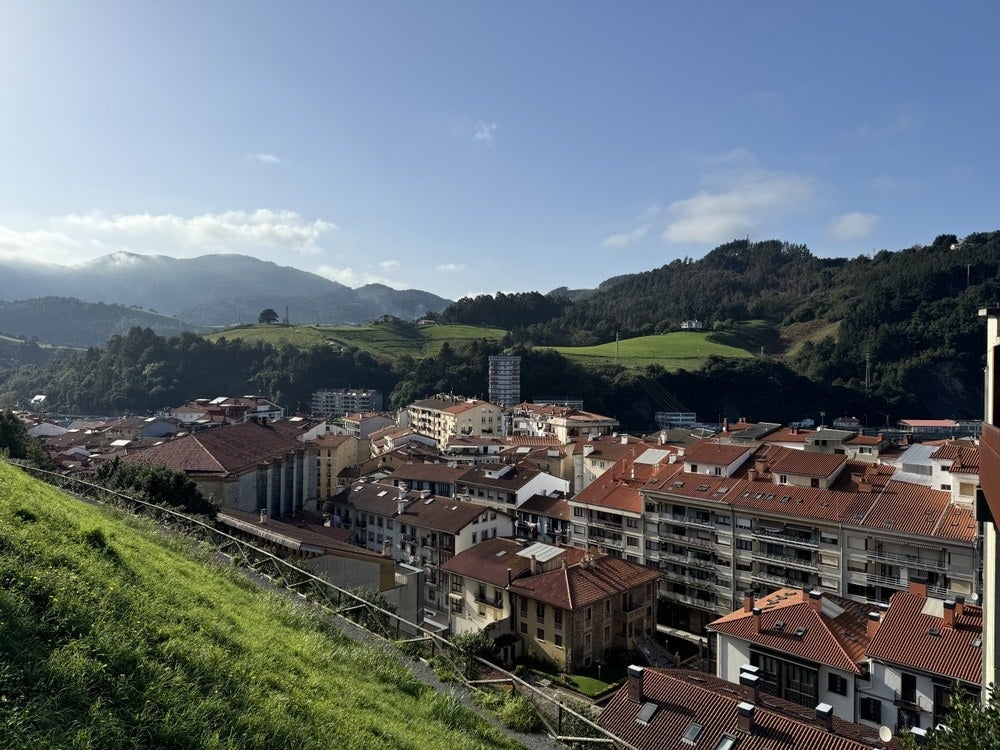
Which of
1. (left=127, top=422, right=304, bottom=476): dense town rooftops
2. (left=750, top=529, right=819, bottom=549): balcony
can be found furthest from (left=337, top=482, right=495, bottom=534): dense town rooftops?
(left=750, top=529, right=819, bottom=549): balcony

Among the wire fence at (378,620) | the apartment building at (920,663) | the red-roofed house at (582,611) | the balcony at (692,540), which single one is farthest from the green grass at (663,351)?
the wire fence at (378,620)

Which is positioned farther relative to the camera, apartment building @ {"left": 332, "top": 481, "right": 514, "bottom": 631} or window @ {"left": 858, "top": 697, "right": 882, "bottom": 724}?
apartment building @ {"left": 332, "top": 481, "right": 514, "bottom": 631}

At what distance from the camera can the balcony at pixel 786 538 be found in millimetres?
30438

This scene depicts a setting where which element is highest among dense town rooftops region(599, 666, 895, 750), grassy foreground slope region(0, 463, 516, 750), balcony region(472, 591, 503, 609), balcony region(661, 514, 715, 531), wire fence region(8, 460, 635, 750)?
grassy foreground slope region(0, 463, 516, 750)

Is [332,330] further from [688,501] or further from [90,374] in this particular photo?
[688,501]

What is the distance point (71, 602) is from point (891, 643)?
74.0 ft

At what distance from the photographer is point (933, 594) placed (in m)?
24.9

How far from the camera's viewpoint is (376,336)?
151375 millimetres

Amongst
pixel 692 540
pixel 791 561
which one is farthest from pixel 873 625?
pixel 692 540

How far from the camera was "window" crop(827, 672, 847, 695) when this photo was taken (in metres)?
21.0

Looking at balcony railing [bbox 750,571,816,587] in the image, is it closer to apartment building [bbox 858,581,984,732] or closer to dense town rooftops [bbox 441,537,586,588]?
dense town rooftops [bbox 441,537,586,588]

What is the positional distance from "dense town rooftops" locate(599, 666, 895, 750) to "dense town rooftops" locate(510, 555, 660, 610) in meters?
8.84

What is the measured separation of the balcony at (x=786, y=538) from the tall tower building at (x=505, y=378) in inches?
3042

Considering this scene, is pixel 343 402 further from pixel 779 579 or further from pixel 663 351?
pixel 779 579
